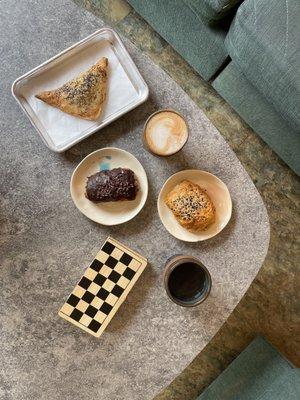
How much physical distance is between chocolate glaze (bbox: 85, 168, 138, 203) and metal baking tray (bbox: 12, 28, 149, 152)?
0.13m

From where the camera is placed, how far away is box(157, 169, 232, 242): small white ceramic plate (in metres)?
1.45

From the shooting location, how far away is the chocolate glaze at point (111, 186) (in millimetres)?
1410

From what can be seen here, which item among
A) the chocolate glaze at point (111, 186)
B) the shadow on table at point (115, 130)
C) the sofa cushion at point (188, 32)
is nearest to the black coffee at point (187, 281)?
the chocolate glaze at point (111, 186)

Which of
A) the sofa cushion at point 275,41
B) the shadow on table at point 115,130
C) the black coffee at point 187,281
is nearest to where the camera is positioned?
the sofa cushion at point 275,41

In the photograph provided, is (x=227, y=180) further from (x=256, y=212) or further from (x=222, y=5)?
(x=222, y=5)

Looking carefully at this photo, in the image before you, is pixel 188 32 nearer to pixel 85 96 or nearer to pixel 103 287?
pixel 85 96

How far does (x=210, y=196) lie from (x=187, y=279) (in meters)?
0.25

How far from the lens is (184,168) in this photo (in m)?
1.51

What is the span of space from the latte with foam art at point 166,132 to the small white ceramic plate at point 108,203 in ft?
0.24

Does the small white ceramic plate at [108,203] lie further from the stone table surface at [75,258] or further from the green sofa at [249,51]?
the green sofa at [249,51]

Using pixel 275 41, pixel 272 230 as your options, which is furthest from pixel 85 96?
pixel 272 230

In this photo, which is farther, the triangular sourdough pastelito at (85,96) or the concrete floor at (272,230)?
the concrete floor at (272,230)

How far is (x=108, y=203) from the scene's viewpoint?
1466mm

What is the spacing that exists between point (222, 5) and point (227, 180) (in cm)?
48
